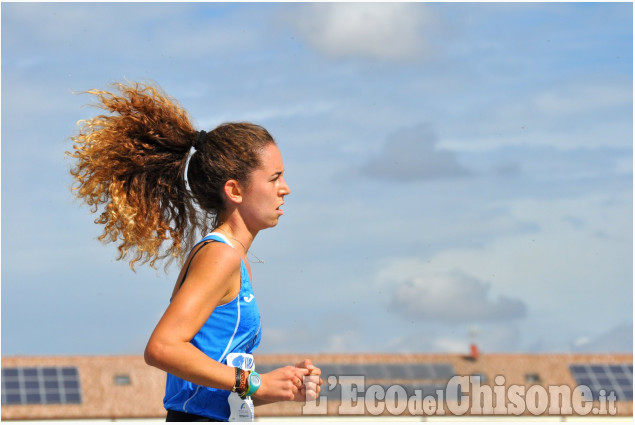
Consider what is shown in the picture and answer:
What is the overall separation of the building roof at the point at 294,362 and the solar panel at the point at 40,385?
36 mm

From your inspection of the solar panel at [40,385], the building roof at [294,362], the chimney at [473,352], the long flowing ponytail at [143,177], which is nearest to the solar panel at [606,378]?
the building roof at [294,362]

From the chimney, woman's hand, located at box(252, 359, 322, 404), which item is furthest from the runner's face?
the chimney

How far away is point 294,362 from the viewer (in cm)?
3444

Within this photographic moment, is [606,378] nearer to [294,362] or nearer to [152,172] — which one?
[294,362]

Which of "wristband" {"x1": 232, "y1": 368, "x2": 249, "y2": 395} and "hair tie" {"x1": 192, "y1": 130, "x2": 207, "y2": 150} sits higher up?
"hair tie" {"x1": 192, "y1": 130, "x2": 207, "y2": 150}

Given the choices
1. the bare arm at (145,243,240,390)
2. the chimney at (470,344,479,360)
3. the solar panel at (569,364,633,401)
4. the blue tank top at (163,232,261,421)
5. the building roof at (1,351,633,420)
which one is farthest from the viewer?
the chimney at (470,344,479,360)

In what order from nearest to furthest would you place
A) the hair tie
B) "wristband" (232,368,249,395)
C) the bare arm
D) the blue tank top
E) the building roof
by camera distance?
the bare arm → "wristband" (232,368,249,395) → the blue tank top → the hair tie → the building roof

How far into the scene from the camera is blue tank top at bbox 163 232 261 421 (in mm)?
4051

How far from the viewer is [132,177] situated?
15.6 ft

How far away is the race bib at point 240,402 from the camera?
13.5ft

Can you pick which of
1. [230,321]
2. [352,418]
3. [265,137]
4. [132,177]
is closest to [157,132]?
[132,177]

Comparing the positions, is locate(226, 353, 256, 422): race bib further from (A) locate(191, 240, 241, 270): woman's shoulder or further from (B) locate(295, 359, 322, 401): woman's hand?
(A) locate(191, 240, 241, 270): woman's shoulder

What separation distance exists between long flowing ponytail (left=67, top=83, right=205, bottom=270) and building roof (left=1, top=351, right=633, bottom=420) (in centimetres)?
2751

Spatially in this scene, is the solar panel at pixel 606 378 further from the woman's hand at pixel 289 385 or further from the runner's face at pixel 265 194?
the woman's hand at pixel 289 385
